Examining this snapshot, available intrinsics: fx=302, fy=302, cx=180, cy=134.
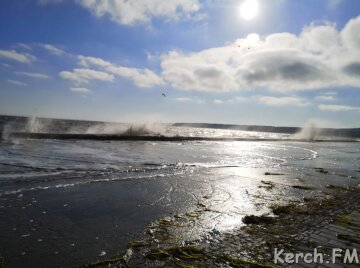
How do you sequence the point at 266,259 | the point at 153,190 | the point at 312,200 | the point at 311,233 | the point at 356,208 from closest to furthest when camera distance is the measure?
the point at 266,259 → the point at 311,233 → the point at 356,208 → the point at 312,200 → the point at 153,190

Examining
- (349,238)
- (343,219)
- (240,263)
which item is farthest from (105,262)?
(343,219)

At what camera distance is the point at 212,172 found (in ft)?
53.2

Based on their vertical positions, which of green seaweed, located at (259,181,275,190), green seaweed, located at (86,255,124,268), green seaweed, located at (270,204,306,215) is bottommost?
green seaweed, located at (259,181,275,190)

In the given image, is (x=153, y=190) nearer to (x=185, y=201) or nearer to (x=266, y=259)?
(x=185, y=201)

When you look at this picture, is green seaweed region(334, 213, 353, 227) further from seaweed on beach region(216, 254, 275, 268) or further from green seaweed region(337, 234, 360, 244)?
seaweed on beach region(216, 254, 275, 268)

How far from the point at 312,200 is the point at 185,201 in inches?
172

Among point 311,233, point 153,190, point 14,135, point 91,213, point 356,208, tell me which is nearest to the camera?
point 311,233

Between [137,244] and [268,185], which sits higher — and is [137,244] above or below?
above

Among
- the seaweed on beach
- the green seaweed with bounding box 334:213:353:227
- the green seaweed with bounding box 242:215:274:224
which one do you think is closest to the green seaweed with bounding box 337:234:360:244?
the green seaweed with bounding box 334:213:353:227

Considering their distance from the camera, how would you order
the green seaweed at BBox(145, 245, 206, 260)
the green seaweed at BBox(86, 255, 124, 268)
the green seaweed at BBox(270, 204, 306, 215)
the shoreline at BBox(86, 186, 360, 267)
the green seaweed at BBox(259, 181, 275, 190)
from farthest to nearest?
1. the green seaweed at BBox(259, 181, 275, 190)
2. the green seaweed at BBox(270, 204, 306, 215)
3. the green seaweed at BBox(145, 245, 206, 260)
4. the shoreline at BBox(86, 186, 360, 267)
5. the green seaweed at BBox(86, 255, 124, 268)

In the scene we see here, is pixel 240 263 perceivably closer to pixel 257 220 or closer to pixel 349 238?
pixel 257 220

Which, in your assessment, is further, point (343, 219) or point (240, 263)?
point (343, 219)

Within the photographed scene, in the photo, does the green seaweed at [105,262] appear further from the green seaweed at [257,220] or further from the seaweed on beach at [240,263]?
the green seaweed at [257,220]

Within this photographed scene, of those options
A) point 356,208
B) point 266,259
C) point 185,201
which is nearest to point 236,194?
point 185,201
